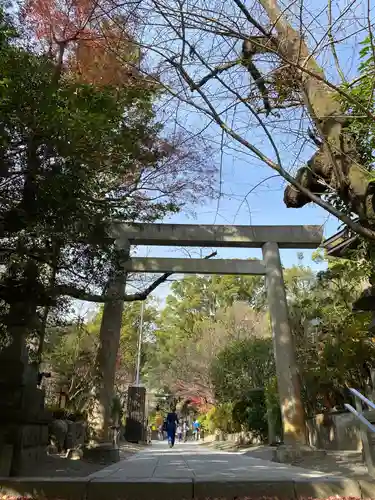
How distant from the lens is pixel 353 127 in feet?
9.89

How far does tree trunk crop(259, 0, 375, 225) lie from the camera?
108 inches

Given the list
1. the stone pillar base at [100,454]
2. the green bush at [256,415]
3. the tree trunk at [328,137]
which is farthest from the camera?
the green bush at [256,415]

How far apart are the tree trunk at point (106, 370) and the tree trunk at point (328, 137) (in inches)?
235

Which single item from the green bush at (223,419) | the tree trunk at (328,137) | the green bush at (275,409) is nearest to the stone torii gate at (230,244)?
the green bush at (275,409)

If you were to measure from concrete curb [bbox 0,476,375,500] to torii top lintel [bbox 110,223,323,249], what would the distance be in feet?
20.6

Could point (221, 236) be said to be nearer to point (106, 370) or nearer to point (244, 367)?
point (106, 370)

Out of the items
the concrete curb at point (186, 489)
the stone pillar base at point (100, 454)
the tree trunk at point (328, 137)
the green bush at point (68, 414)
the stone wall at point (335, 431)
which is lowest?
the concrete curb at point (186, 489)

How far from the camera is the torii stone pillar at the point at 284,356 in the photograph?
8.79m

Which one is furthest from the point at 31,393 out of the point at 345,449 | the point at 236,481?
the point at 345,449

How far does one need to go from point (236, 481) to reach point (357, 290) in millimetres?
7522

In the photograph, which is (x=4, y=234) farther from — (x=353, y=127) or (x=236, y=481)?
(x=353, y=127)

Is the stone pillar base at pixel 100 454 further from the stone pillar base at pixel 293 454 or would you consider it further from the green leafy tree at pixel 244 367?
the green leafy tree at pixel 244 367

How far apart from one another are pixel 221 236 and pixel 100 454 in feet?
17.4

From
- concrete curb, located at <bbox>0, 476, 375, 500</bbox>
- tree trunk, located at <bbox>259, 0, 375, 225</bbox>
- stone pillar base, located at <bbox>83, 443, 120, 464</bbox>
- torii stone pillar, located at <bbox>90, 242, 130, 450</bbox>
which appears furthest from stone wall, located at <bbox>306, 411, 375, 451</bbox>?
tree trunk, located at <bbox>259, 0, 375, 225</bbox>
